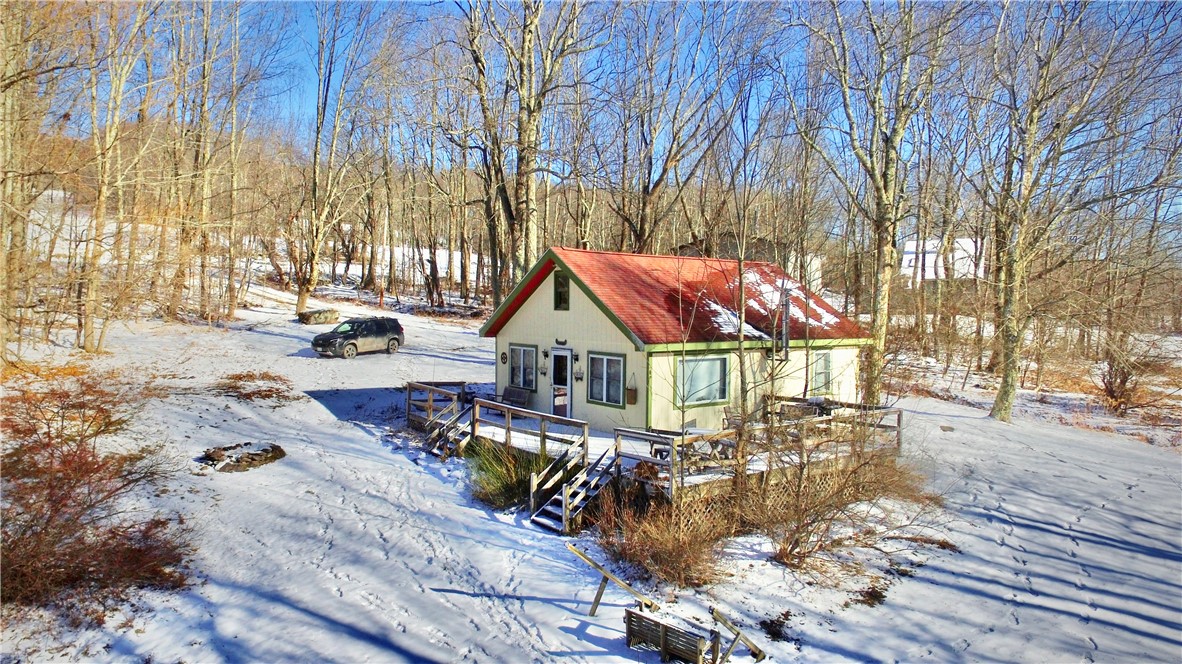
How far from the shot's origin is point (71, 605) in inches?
332

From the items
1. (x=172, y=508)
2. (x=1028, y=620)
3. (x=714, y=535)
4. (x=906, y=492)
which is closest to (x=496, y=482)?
(x=714, y=535)

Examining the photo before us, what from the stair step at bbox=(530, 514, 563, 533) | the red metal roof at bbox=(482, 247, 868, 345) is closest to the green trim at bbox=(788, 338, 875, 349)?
the red metal roof at bbox=(482, 247, 868, 345)

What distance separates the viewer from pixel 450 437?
15.2 metres

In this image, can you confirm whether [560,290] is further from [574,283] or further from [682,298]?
[682,298]

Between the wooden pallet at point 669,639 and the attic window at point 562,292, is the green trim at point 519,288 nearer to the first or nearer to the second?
the attic window at point 562,292

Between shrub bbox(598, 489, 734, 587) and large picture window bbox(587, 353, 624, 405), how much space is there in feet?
11.1

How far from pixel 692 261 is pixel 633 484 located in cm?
790

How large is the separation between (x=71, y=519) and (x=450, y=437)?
7.44 m

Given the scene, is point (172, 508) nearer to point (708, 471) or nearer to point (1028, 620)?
point (708, 471)

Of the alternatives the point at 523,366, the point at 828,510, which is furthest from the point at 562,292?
the point at 828,510

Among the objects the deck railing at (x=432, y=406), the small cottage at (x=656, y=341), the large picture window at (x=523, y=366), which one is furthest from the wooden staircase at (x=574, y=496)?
the deck railing at (x=432, y=406)

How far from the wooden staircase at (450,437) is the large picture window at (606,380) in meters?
3.16

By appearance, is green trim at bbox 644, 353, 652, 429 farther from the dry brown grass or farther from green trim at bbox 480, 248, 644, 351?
the dry brown grass

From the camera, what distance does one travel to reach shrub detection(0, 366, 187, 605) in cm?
834
